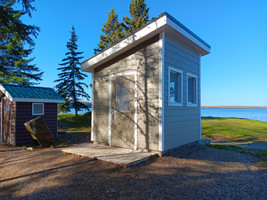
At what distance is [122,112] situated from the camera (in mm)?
6508

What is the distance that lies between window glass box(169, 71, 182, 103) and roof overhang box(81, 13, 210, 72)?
1342mm

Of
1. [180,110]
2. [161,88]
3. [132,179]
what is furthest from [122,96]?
[132,179]

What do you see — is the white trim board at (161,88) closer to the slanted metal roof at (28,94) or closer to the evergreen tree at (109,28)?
the slanted metal roof at (28,94)

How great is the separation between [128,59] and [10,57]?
19.0m

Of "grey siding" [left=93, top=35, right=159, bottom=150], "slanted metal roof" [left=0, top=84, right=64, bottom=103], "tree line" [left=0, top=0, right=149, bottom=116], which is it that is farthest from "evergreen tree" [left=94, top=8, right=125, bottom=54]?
"grey siding" [left=93, top=35, right=159, bottom=150]

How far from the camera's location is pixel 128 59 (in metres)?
6.49

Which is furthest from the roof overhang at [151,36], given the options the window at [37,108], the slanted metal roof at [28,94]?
the window at [37,108]

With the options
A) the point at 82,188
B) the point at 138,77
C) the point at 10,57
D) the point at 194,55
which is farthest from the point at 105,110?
the point at 10,57

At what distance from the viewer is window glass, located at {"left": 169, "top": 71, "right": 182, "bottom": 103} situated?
6.45 m

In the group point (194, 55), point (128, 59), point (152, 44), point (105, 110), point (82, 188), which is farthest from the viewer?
point (194, 55)

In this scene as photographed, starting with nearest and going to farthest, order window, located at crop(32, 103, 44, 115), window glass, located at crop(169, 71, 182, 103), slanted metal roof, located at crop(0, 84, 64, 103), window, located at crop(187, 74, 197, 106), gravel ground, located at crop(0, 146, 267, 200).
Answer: gravel ground, located at crop(0, 146, 267, 200)
window glass, located at crop(169, 71, 182, 103)
window, located at crop(187, 74, 197, 106)
slanted metal roof, located at crop(0, 84, 64, 103)
window, located at crop(32, 103, 44, 115)

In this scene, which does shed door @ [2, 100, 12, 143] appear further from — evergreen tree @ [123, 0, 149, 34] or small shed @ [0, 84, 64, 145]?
evergreen tree @ [123, 0, 149, 34]

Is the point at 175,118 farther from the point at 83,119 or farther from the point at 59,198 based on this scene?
the point at 83,119

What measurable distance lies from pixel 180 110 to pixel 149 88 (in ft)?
5.10
